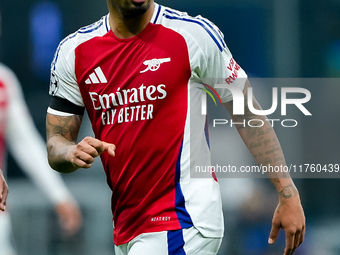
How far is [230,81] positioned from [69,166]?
76 cm

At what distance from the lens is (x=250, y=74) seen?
→ 7.26 meters

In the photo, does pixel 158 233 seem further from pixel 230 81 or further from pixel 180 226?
pixel 230 81

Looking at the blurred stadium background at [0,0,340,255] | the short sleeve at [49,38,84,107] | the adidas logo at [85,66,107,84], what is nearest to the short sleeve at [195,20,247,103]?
the adidas logo at [85,66,107,84]

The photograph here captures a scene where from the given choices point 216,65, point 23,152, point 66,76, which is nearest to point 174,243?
point 216,65

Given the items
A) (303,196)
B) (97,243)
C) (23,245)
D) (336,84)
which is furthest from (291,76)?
(23,245)

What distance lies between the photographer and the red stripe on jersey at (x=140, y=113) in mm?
3688

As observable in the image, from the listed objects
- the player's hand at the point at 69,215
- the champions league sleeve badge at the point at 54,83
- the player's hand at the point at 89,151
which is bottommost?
the player's hand at the point at 69,215

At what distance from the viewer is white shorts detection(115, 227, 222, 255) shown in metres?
3.62

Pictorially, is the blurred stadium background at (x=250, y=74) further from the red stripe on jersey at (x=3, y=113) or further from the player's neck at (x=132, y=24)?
the player's neck at (x=132, y=24)

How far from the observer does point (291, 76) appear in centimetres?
707

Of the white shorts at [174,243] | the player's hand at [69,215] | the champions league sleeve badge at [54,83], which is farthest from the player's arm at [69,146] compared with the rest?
the player's hand at [69,215]

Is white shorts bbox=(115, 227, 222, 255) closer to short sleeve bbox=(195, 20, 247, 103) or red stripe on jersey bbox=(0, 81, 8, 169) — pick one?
short sleeve bbox=(195, 20, 247, 103)

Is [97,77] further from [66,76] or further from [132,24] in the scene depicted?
[132,24]

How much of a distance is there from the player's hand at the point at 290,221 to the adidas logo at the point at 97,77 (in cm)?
91
